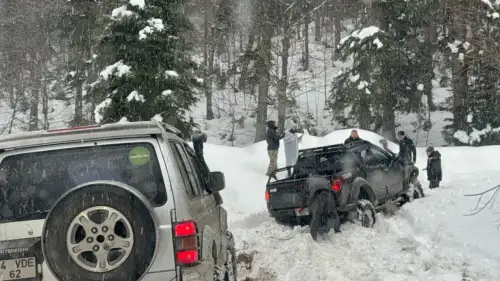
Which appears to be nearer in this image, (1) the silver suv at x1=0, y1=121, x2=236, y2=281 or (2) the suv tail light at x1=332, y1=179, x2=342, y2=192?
(1) the silver suv at x1=0, y1=121, x2=236, y2=281

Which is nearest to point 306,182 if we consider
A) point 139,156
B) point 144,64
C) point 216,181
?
point 216,181

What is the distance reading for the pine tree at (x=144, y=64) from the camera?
1652 cm

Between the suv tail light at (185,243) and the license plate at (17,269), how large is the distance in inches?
39.1

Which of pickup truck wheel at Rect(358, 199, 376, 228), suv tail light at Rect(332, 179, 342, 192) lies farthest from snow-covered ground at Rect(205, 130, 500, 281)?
suv tail light at Rect(332, 179, 342, 192)

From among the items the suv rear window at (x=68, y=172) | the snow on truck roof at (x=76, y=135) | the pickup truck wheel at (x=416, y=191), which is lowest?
the pickup truck wheel at (x=416, y=191)

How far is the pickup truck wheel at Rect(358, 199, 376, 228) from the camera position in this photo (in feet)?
34.9

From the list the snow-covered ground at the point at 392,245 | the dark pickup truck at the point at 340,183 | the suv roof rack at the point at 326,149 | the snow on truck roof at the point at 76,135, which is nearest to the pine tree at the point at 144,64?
the snow-covered ground at the point at 392,245

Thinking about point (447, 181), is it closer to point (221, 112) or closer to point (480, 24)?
point (480, 24)

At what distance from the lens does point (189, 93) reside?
57.3 ft

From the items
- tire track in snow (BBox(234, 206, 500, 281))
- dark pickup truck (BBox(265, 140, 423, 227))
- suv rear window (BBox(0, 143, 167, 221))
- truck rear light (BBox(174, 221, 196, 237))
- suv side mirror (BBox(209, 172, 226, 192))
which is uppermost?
suv rear window (BBox(0, 143, 167, 221))

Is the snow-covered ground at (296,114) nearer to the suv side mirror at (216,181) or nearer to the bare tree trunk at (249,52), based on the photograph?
the bare tree trunk at (249,52)

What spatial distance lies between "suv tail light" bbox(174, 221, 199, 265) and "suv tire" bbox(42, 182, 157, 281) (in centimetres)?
21

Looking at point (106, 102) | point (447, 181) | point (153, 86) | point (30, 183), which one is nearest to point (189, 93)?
point (153, 86)

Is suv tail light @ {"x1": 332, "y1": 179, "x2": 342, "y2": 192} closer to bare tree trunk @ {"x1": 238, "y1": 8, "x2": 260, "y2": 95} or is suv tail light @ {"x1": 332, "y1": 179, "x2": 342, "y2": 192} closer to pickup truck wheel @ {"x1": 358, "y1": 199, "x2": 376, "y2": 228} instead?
pickup truck wheel @ {"x1": 358, "y1": 199, "x2": 376, "y2": 228}
